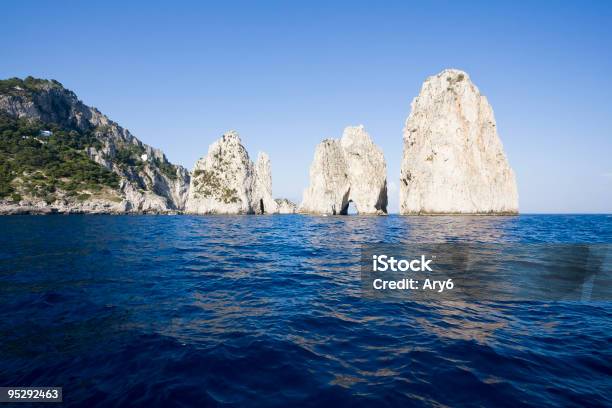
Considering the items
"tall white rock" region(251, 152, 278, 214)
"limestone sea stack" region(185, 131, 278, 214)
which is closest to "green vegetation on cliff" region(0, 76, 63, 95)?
"limestone sea stack" region(185, 131, 278, 214)

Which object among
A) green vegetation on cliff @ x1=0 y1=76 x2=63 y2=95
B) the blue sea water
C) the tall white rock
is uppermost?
green vegetation on cliff @ x1=0 y1=76 x2=63 y2=95

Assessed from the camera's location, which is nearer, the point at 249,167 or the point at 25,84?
the point at 249,167

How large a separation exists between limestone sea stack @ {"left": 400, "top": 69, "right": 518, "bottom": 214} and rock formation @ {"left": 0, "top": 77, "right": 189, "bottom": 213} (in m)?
120

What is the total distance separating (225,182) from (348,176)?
56474 mm

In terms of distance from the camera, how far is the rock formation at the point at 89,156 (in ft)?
348

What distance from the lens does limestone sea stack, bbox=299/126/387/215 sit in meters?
121

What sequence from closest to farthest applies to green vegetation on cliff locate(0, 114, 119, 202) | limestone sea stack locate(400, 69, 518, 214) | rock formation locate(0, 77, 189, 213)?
limestone sea stack locate(400, 69, 518, 214) → green vegetation on cliff locate(0, 114, 119, 202) → rock formation locate(0, 77, 189, 213)

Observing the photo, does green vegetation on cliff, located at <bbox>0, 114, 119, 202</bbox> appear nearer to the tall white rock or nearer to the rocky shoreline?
the rocky shoreline

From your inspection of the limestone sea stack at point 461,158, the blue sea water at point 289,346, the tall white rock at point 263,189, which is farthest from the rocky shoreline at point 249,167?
the blue sea water at point 289,346

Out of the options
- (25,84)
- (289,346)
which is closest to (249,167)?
(25,84)

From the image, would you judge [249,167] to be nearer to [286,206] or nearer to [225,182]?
[225,182]

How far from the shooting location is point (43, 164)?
117188 mm

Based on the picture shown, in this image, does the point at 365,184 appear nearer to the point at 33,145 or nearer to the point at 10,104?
the point at 33,145

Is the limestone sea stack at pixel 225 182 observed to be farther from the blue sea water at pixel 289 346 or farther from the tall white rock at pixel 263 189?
the blue sea water at pixel 289 346
